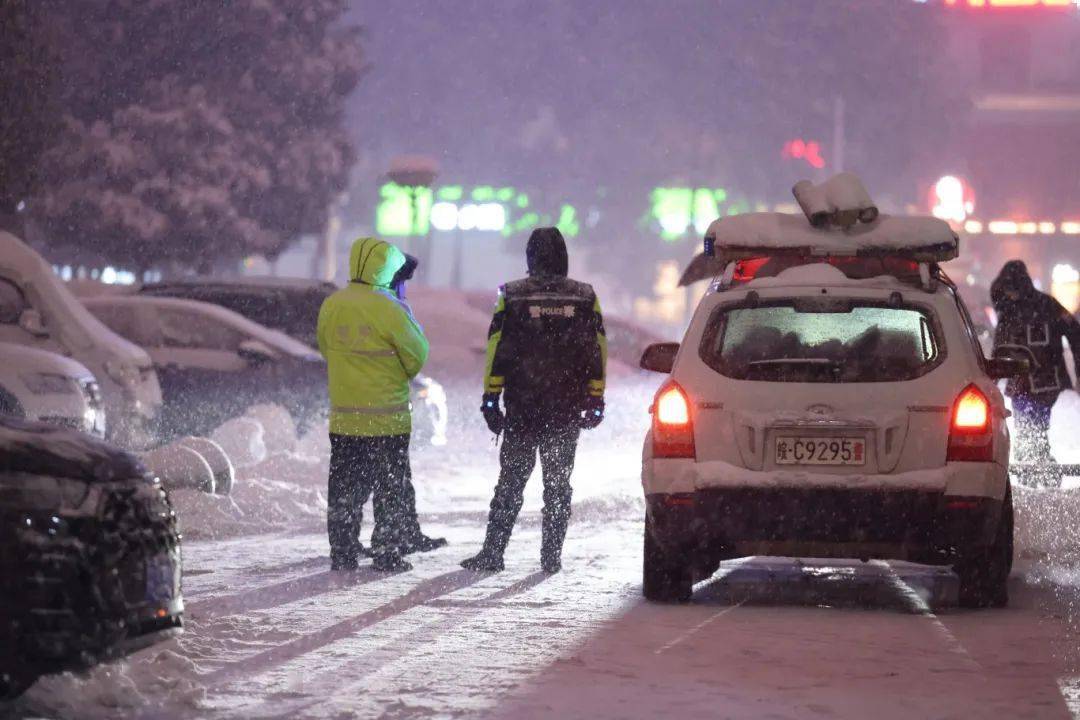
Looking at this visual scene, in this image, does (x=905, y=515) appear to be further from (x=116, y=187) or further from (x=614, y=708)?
(x=116, y=187)

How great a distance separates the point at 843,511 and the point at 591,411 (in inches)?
86.5

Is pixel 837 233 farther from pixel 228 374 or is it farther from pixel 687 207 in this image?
pixel 687 207

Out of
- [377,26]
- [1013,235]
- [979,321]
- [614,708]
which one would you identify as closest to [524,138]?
[377,26]

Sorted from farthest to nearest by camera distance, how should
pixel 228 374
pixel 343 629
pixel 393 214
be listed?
pixel 393 214 < pixel 228 374 < pixel 343 629

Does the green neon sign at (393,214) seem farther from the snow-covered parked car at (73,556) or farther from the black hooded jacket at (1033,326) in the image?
the snow-covered parked car at (73,556)

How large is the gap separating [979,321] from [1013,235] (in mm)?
65205

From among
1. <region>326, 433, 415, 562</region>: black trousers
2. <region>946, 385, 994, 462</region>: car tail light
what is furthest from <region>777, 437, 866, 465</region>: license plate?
<region>326, 433, 415, 562</region>: black trousers

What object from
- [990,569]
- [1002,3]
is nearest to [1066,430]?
[990,569]

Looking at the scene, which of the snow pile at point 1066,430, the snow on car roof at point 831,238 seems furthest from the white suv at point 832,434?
the snow pile at point 1066,430

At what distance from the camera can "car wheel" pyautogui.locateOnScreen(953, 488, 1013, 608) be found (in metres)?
8.91

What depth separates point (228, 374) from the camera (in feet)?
58.4

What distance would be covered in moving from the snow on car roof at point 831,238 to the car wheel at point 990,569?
4.24 feet

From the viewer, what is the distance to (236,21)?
123 ft

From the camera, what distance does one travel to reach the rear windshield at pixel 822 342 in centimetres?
871
